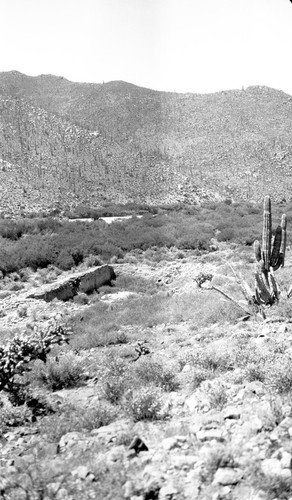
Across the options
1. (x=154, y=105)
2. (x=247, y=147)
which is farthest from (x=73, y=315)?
(x=154, y=105)

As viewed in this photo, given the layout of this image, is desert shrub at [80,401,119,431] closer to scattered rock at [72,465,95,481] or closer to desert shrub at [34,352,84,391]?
scattered rock at [72,465,95,481]

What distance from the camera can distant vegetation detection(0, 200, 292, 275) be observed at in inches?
891

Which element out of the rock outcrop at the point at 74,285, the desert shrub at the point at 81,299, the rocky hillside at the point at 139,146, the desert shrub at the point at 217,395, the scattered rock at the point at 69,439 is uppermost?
the rocky hillside at the point at 139,146

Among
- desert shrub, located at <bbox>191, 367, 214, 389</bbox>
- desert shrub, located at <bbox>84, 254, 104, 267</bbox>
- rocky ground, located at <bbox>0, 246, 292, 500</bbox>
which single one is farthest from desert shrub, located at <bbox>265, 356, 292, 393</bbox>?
desert shrub, located at <bbox>84, 254, 104, 267</bbox>

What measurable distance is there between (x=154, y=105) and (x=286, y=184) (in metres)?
35.4

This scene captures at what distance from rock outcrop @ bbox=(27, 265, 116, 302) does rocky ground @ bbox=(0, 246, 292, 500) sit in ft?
25.3

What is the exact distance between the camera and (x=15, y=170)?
161ft

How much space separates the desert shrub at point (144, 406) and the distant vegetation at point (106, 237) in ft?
52.6

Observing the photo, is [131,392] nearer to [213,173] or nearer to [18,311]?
[18,311]

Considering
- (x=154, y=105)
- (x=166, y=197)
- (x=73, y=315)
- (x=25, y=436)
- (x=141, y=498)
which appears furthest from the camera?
(x=154, y=105)

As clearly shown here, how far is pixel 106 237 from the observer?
27.6 meters

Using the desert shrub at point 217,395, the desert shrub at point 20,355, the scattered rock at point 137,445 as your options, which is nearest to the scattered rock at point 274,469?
the scattered rock at point 137,445

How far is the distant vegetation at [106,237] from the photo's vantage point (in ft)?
74.3

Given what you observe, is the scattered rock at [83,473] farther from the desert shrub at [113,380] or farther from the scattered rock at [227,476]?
the desert shrub at [113,380]
